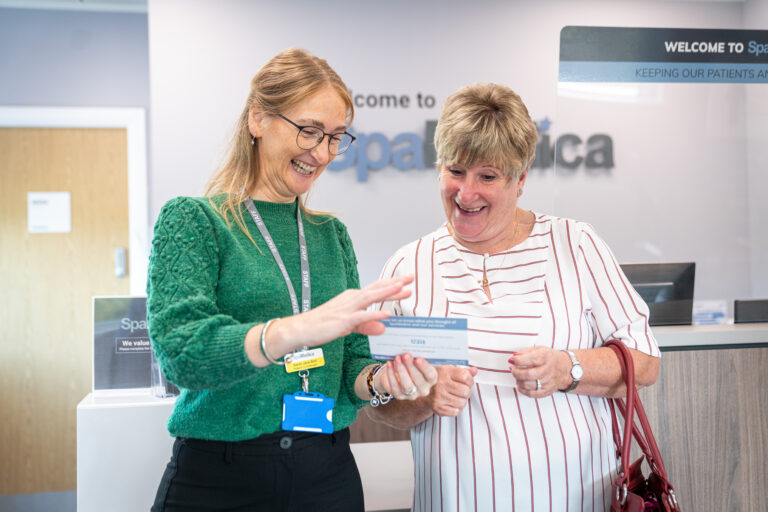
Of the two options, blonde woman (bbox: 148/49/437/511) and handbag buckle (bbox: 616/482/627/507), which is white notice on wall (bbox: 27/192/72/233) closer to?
blonde woman (bbox: 148/49/437/511)

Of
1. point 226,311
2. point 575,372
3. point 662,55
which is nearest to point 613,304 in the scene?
point 575,372

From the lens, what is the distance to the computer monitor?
228 cm

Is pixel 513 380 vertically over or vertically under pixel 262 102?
under

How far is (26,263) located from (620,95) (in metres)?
4.35

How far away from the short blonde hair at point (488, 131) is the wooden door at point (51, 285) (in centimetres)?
404

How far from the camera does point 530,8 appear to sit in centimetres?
470

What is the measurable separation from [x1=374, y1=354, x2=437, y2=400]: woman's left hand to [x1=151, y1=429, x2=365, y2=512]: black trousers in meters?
0.21

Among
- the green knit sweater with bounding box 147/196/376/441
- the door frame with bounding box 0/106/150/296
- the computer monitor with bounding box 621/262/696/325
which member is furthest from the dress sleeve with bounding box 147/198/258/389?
the door frame with bounding box 0/106/150/296

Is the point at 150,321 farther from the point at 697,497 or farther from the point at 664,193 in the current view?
the point at 664,193

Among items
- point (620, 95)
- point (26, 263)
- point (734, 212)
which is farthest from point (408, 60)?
point (26, 263)

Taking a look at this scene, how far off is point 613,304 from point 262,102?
93 cm

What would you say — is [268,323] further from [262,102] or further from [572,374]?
[572,374]

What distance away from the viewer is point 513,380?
1440 millimetres

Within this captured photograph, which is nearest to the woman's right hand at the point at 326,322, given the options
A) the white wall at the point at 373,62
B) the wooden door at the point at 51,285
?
the white wall at the point at 373,62
